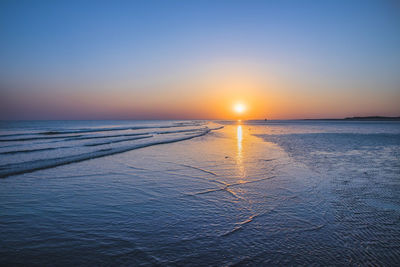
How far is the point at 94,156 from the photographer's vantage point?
10.1 m

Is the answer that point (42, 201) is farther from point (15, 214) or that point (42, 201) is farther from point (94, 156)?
point (94, 156)

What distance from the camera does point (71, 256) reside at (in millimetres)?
2504

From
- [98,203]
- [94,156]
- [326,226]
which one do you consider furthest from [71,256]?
[94,156]

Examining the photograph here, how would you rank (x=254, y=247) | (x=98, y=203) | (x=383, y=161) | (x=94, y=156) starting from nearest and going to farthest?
1. (x=254, y=247)
2. (x=98, y=203)
3. (x=383, y=161)
4. (x=94, y=156)

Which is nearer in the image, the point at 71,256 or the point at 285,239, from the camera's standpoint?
the point at 71,256

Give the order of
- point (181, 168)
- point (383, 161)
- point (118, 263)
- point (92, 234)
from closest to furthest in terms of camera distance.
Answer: point (118, 263) < point (92, 234) < point (181, 168) < point (383, 161)

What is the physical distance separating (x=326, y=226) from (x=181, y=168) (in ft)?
16.6

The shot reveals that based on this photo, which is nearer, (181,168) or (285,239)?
(285,239)

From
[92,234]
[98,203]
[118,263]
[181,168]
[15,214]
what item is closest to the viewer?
[118,263]

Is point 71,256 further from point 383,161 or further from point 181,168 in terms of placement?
point 383,161

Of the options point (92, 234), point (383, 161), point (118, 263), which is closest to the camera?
point (118, 263)

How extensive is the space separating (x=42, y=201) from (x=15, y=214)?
24.4 inches

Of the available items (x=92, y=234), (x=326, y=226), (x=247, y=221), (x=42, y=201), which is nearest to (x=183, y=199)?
(x=247, y=221)

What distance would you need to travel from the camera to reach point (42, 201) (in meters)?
4.39
